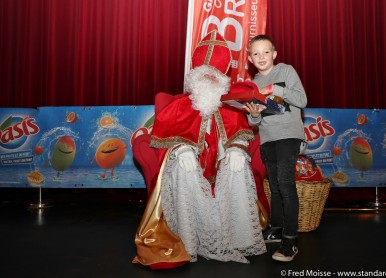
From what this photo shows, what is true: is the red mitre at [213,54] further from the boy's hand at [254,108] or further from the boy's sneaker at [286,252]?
the boy's sneaker at [286,252]

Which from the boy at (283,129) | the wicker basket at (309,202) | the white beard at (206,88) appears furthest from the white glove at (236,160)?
the wicker basket at (309,202)

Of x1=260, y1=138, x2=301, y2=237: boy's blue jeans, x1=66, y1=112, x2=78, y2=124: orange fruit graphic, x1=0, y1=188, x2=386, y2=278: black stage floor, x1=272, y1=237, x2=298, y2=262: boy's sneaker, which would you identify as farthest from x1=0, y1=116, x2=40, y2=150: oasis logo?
x1=272, y1=237, x2=298, y2=262: boy's sneaker

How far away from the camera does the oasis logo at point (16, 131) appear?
3.52 meters

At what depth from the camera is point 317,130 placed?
3.53 metres

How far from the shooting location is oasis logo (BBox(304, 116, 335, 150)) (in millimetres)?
3512

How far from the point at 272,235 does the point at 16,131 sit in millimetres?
2730

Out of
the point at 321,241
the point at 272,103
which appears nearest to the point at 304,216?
the point at 321,241

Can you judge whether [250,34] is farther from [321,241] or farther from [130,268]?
[130,268]

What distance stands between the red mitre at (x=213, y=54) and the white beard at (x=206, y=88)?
0.17ft

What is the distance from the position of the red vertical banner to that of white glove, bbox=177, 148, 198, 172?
6.95ft

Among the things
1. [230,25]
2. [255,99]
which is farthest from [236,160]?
[230,25]

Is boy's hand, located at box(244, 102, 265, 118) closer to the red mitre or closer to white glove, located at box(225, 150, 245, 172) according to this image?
white glove, located at box(225, 150, 245, 172)

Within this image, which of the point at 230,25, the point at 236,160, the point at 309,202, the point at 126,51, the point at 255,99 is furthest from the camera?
the point at 126,51

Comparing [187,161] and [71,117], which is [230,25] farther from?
[187,161]
